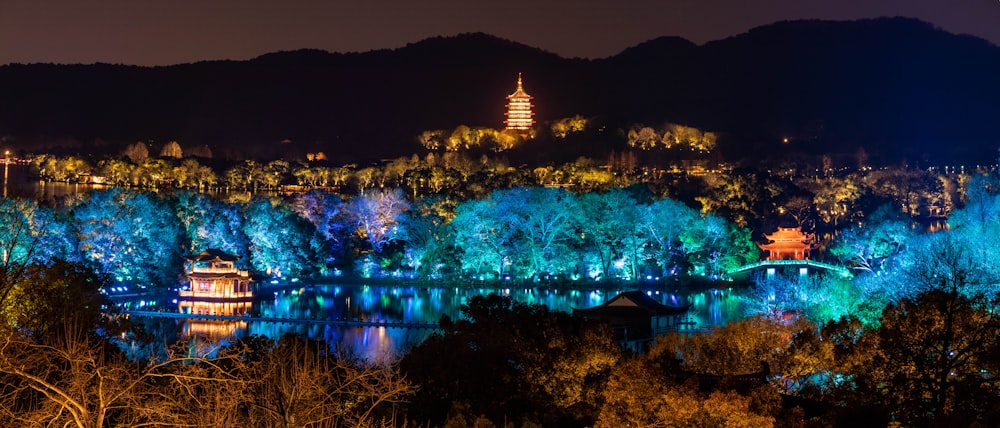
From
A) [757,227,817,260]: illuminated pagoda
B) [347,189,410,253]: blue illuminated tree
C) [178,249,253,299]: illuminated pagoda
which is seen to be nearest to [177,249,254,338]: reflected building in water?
[178,249,253,299]: illuminated pagoda

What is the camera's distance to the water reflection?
41250 millimetres

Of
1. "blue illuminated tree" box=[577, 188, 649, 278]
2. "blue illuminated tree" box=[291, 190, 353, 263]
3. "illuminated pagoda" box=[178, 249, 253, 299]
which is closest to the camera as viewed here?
"illuminated pagoda" box=[178, 249, 253, 299]

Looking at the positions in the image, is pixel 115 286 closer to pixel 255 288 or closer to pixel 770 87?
pixel 255 288

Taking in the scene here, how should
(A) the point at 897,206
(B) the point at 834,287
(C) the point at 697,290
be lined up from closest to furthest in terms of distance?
1. (B) the point at 834,287
2. (C) the point at 697,290
3. (A) the point at 897,206

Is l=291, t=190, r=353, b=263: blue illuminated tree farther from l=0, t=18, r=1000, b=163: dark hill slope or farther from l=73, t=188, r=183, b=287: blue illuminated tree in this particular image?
l=0, t=18, r=1000, b=163: dark hill slope

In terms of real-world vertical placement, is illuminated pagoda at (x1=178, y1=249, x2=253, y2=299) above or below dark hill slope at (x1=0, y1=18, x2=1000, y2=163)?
below

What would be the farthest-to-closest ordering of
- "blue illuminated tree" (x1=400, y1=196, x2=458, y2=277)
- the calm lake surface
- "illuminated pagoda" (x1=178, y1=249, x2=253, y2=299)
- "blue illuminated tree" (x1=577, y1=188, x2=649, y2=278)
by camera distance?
"blue illuminated tree" (x1=400, y1=196, x2=458, y2=277), "blue illuminated tree" (x1=577, y1=188, x2=649, y2=278), "illuminated pagoda" (x1=178, y1=249, x2=253, y2=299), the calm lake surface

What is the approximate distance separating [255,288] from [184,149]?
11895 centimetres

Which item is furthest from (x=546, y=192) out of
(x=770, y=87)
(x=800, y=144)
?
(x=770, y=87)

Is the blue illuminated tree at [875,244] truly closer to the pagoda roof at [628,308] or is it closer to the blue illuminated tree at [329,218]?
the pagoda roof at [628,308]

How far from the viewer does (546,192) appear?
64.5m

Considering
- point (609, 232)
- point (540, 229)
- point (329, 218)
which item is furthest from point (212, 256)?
point (609, 232)

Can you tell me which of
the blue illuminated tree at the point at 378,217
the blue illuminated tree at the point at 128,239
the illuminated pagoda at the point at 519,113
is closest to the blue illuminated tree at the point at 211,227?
the blue illuminated tree at the point at 128,239

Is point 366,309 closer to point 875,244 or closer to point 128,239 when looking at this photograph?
point 128,239
